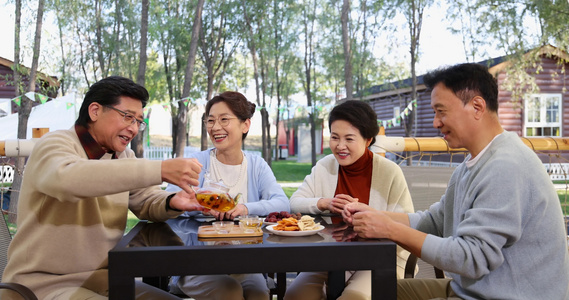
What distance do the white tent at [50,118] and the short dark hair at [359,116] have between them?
10.7 meters

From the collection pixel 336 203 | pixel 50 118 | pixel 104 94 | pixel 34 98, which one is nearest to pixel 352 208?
pixel 336 203

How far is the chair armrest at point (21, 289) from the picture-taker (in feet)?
5.54

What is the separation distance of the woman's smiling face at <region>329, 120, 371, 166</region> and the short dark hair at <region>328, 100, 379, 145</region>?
0.02 meters

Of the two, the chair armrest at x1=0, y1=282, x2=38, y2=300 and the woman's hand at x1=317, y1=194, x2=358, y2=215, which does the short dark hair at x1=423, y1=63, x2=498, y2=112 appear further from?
the chair armrest at x1=0, y1=282, x2=38, y2=300

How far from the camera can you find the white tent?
1205 cm

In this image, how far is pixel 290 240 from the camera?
173 centimetres

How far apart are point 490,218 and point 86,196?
1.32 meters

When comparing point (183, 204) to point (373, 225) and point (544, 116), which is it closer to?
point (373, 225)

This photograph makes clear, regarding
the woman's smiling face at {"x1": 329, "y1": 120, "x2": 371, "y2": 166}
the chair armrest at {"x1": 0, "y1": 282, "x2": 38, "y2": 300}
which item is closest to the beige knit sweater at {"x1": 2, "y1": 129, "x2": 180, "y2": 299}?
the chair armrest at {"x1": 0, "y1": 282, "x2": 38, "y2": 300}

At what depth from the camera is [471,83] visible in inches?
70.5

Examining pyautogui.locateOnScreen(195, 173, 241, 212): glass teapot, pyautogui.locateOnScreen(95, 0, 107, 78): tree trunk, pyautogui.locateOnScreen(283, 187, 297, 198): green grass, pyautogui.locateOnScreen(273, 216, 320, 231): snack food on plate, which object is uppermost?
pyautogui.locateOnScreen(95, 0, 107, 78): tree trunk

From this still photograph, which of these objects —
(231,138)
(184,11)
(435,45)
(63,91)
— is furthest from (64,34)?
(231,138)

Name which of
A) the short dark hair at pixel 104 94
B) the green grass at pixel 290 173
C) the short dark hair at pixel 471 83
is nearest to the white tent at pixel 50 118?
the green grass at pixel 290 173

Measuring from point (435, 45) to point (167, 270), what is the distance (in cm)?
1541
